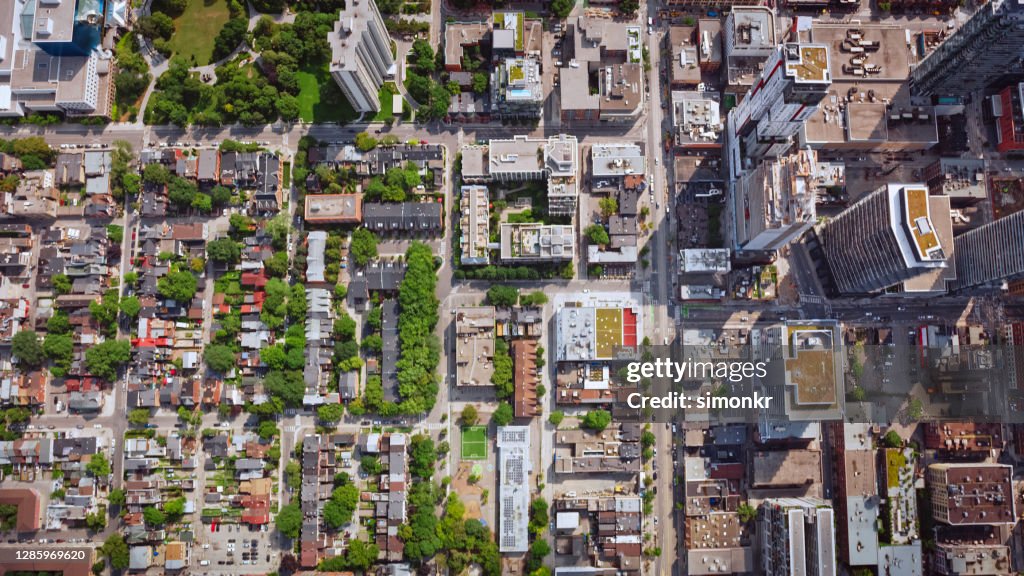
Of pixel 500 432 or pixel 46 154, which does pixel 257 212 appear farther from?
pixel 500 432

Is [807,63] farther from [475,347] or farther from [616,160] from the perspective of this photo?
[475,347]

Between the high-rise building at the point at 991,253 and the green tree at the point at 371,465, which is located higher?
the high-rise building at the point at 991,253

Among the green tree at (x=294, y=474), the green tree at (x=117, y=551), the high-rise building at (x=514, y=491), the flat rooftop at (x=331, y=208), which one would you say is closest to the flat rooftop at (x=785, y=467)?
the high-rise building at (x=514, y=491)

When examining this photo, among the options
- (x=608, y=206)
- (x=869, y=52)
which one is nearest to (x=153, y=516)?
(x=608, y=206)

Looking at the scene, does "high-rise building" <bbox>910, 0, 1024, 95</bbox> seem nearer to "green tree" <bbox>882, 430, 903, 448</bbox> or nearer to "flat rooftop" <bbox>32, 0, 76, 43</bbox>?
"green tree" <bbox>882, 430, 903, 448</bbox>

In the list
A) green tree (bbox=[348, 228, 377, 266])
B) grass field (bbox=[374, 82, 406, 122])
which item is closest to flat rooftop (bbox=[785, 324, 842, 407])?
green tree (bbox=[348, 228, 377, 266])

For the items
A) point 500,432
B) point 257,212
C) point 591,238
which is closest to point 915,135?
point 591,238

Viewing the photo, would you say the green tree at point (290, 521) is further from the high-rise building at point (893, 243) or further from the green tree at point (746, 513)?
the high-rise building at point (893, 243)

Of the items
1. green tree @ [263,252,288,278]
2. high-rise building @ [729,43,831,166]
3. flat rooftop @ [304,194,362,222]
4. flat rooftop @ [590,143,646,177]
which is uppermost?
high-rise building @ [729,43,831,166]
